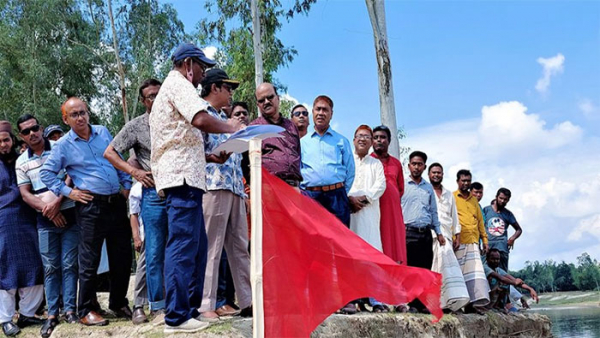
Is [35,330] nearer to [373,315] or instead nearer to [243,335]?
[243,335]

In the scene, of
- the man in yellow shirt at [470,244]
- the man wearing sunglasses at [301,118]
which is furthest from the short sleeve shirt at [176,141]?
the man in yellow shirt at [470,244]

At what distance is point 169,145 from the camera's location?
3.82m


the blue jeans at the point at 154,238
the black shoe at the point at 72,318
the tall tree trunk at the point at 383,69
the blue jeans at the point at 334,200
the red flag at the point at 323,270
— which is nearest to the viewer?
the red flag at the point at 323,270

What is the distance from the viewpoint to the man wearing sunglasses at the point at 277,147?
4809 millimetres

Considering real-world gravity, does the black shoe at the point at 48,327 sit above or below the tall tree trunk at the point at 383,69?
below

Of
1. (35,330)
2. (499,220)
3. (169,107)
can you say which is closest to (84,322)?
(35,330)

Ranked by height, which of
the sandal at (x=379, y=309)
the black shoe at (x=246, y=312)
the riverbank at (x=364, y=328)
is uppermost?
the black shoe at (x=246, y=312)

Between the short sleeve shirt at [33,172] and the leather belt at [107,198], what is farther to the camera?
the short sleeve shirt at [33,172]

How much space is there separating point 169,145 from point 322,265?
122cm

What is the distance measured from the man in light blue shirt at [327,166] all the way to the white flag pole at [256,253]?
2.45 meters

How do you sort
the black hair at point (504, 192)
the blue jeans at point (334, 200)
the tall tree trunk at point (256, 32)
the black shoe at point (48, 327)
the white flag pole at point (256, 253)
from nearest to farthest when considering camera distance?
the white flag pole at point (256, 253)
the black shoe at point (48, 327)
the blue jeans at point (334, 200)
the black hair at point (504, 192)
the tall tree trunk at point (256, 32)

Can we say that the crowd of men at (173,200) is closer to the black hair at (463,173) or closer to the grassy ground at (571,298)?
the black hair at (463,173)

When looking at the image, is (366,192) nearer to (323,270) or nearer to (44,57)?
(323,270)

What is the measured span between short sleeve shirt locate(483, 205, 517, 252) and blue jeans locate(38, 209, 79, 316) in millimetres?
6496
